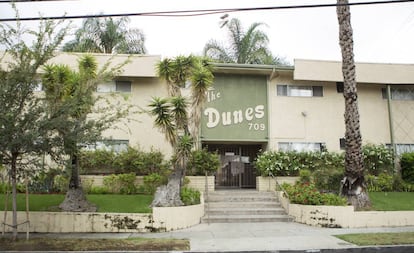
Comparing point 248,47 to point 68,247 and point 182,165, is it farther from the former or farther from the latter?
point 68,247

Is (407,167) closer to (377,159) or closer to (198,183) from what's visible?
(377,159)

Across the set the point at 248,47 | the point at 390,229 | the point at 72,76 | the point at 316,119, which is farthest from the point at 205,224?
the point at 248,47

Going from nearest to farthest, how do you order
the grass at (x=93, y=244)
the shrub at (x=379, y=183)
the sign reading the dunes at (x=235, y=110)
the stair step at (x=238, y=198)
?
the grass at (x=93, y=244) < the stair step at (x=238, y=198) < the shrub at (x=379, y=183) < the sign reading the dunes at (x=235, y=110)

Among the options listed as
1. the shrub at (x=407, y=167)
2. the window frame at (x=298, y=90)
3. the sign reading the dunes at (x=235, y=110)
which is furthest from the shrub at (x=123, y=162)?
the shrub at (x=407, y=167)

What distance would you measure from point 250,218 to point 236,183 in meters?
6.31

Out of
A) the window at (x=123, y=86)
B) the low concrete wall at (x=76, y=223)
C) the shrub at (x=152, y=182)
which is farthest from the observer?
the window at (x=123, y=86)

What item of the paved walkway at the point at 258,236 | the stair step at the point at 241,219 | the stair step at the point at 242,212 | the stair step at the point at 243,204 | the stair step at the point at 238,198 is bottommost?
the paved walkway at the point at 258,236

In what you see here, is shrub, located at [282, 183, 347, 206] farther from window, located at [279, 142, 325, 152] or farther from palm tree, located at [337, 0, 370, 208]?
window, located at [279, 142, 325, 152]

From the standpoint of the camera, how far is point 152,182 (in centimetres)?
1469

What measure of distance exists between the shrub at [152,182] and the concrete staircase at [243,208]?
2136mm

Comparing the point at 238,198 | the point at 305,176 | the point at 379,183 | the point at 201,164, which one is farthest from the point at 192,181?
the point at 379,183

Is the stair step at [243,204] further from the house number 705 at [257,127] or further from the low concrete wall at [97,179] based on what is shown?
the house number 705 at [257,127]

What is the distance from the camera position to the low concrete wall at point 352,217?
11898 millimetres

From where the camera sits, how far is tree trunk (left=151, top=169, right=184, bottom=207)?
12141 mm
